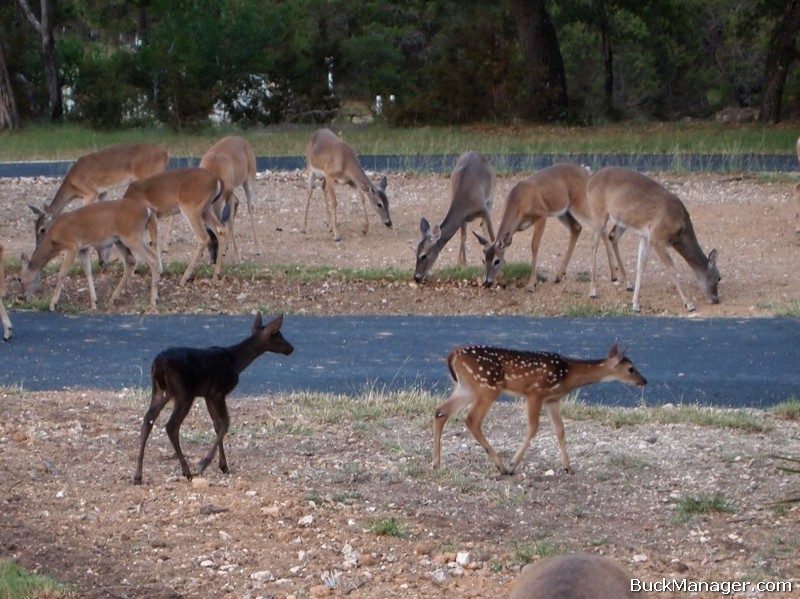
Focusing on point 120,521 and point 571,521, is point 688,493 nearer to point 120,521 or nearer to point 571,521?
point 571,521

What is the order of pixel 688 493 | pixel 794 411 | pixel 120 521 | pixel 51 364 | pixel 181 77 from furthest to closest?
pixel 181 77, pixel 51 364, pixel 794 411, pixel 688 493, pixel 120 521

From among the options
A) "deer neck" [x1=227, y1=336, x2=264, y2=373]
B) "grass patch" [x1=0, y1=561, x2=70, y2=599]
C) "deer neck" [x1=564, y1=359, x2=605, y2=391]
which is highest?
"deer neck" [x1=227, y1=336, x2=264, y2=373]

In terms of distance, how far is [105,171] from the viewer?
65.6 feet

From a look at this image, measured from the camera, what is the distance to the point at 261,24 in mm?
43281

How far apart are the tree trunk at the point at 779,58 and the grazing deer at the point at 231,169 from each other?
67.7 feet

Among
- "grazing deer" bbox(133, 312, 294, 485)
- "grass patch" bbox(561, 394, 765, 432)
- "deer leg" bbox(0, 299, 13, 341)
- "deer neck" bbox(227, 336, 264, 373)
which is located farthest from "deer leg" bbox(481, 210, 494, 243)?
"grazing deer" bbox(133, 312, 294, 485)

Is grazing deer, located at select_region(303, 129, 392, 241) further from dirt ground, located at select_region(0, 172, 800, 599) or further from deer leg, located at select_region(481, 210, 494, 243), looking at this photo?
dirt ground, located at select_region(0, 172, 800, 599)

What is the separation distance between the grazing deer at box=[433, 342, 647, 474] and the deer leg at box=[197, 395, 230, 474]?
1.33 metres

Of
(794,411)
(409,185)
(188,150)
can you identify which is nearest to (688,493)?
(794,411)

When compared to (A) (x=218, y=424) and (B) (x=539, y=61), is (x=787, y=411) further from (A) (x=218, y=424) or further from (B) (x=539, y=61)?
(B) (x=539, y=61)

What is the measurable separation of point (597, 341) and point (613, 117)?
27.4 metres

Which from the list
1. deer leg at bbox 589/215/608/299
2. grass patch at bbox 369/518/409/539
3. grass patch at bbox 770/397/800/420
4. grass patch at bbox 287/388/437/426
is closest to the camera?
grass patch at bbox 369/518/409/539

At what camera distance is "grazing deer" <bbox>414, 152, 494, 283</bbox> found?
17.8 meters

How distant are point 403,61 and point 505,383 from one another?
40.6 meters
